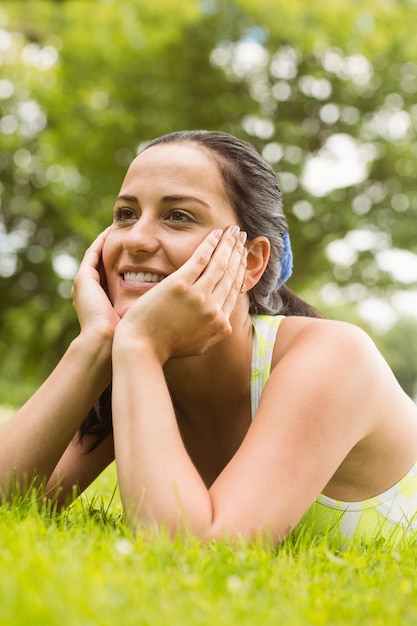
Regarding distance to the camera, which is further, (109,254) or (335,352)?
(109,254)

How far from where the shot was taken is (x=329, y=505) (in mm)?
3604

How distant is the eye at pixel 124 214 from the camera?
390cm

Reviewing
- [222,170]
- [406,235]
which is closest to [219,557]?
[222,170]

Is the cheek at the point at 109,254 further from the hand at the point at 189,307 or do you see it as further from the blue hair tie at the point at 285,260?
the blue hair tie at the point at 285,260

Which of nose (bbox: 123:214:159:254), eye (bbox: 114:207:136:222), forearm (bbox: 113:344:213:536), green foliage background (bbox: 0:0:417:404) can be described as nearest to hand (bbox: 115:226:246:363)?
forearm (bbox: 113:344:213:536)

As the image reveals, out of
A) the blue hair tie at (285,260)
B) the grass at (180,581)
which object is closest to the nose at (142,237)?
the blue hair tie at (285,260)

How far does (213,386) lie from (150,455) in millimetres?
1221

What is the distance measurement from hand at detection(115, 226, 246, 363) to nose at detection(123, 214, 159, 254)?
9.6 inches

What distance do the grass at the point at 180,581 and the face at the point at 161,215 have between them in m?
1.28

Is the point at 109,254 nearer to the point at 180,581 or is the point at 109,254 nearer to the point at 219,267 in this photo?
the point at 219,267

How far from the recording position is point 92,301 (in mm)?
3768

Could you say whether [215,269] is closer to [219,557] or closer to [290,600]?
[219,557]

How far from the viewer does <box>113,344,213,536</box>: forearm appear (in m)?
2.75

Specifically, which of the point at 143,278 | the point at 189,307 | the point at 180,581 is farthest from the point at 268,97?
the point at 180,581
